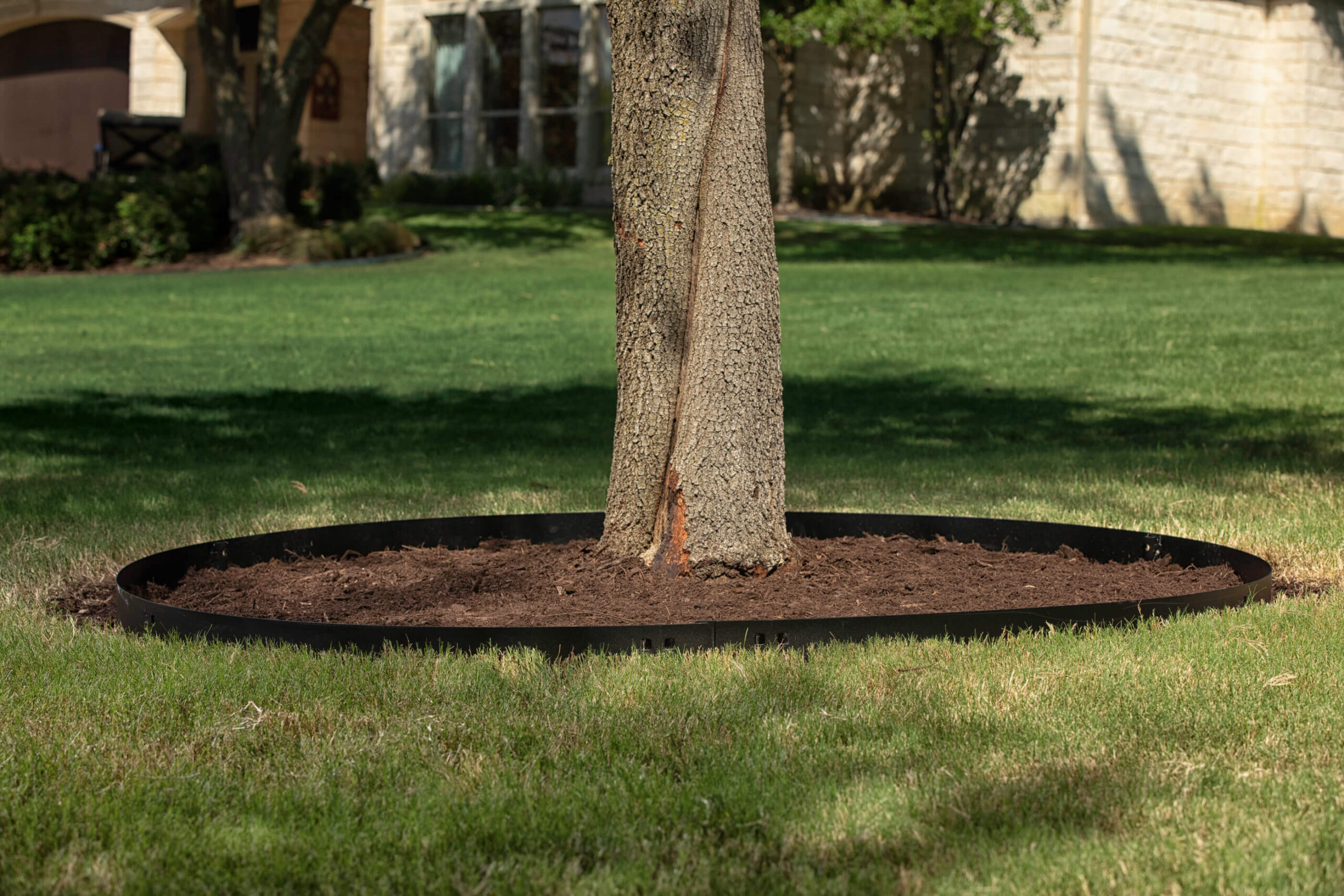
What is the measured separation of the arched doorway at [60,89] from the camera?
104 ft

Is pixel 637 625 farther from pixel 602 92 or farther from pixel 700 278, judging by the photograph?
pixel 602 92

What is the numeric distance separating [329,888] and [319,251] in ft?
59.8

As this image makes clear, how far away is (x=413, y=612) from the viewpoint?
153 inches

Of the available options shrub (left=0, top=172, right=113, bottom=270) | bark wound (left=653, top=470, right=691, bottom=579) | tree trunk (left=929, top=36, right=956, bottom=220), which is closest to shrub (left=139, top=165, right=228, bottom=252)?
shrub (left=0, top=172, right=113, bottom=270)

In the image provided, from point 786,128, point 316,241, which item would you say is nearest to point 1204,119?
point 786,128

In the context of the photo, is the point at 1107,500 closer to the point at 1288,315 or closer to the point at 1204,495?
the point at 1204,495

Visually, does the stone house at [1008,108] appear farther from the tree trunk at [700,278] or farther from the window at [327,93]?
the tree trunk at [700,278]

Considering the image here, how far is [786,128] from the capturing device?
23.5 metres

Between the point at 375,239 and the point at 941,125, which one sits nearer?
the point at 375,239

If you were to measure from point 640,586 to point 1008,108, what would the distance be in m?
20.4

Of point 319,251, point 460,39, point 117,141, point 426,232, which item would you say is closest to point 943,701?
point 319,251

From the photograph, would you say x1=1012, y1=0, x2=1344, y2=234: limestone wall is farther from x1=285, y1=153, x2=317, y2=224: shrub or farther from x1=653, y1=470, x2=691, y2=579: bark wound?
x1=653, y1=470, x2=691, y2=579: bark wound

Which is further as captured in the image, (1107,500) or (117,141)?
(117,141)

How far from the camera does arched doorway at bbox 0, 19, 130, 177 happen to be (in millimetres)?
31703
